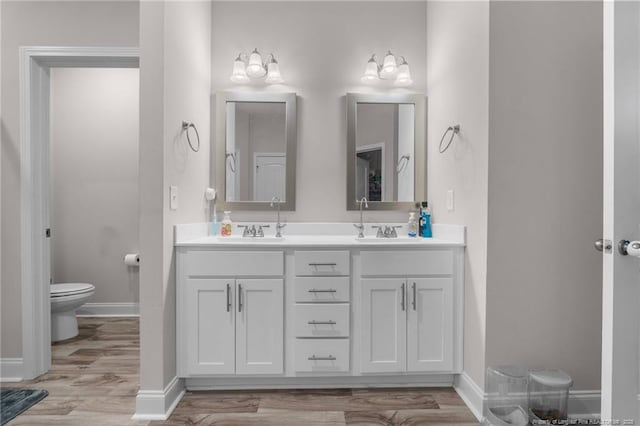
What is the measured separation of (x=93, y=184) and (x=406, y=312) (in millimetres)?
3116

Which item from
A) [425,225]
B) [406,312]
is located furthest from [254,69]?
[406,312]

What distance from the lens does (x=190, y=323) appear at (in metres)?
2.07

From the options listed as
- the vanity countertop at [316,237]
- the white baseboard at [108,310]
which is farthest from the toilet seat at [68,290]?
the vanity countertop at [316,237]

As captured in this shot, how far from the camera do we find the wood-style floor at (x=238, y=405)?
1875 millimetres

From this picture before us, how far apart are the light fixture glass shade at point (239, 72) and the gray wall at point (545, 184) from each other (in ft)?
5.15

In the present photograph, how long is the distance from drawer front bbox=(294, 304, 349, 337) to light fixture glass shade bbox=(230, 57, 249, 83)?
159 centimetres

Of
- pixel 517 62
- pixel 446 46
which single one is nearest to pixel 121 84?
pixel 446 46

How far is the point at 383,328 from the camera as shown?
6.97 feet

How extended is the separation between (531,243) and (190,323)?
→ 1816mm

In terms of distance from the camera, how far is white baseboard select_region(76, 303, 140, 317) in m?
3.58

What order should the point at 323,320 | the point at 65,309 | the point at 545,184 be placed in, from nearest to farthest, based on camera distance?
the point at 545,184 → the point at 323,320 → the point at 65,309

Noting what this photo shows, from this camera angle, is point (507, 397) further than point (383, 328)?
No

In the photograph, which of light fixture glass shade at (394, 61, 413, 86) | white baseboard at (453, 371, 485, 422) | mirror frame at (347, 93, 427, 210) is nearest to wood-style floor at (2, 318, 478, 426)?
white baseboard at (453, 371, 485, 422)

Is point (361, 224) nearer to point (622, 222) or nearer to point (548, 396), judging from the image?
point (548, 396)
